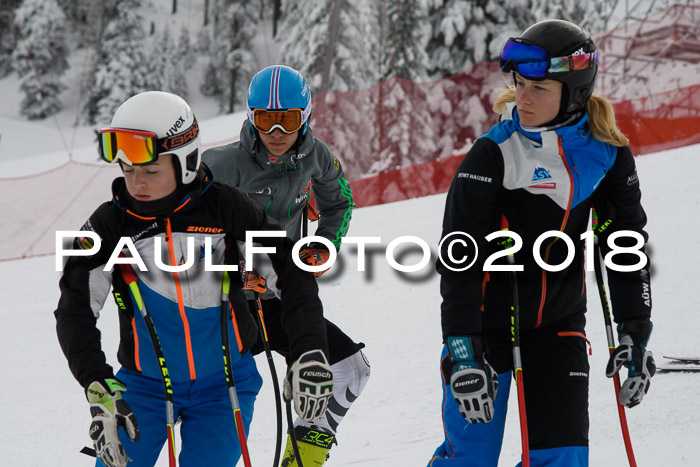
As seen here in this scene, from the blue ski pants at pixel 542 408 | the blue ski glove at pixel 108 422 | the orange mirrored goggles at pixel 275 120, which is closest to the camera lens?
the blue ski glove at pixel 108 422

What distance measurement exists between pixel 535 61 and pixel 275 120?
1.49 m

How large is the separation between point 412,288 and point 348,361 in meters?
4.31

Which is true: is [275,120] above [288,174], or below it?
above

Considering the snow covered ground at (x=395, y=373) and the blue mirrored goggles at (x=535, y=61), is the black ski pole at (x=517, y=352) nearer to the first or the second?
the blue mirrored goggles at (x=535, y=61)

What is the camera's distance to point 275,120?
3.79 m

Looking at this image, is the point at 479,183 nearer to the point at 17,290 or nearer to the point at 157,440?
the point at 157,440

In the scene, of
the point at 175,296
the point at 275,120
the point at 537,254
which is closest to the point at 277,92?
the point at 275,120

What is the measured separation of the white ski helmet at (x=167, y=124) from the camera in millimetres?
2787

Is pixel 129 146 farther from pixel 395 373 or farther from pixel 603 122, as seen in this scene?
pixel 395 373

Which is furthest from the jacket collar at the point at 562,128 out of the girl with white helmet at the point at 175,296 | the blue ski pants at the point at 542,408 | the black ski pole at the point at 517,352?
the girl with white helmet at the point at 175,296

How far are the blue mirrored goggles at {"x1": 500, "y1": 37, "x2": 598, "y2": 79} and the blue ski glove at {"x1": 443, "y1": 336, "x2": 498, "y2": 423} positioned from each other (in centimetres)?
112

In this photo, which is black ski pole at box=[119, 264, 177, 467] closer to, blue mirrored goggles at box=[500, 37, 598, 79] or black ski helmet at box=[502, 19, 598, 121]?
blue mirrored goggles at box=[500, 37, 598, 79]

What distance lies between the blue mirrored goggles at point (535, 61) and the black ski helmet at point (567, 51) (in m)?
0.02

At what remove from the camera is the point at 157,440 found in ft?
9.77
